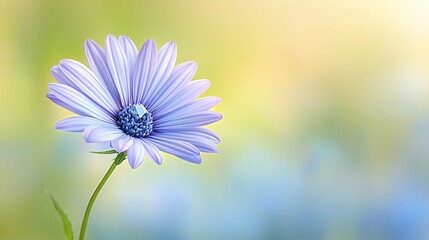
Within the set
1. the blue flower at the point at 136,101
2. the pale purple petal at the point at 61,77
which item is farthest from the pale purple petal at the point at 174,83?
the pale purple petal at the point at 61,77

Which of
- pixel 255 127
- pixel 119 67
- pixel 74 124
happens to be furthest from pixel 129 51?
pixel 255 127

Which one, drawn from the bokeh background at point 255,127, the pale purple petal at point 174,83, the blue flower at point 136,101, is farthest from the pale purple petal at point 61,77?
the bokeh background at point 255,127

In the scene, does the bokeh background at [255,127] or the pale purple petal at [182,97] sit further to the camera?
the bokeh background at [255,127]

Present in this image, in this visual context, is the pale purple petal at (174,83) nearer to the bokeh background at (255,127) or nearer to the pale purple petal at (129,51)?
the pale purple petal at (129,51)

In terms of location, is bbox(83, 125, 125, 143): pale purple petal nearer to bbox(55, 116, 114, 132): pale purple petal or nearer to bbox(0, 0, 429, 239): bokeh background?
bbox(55, 116, 114, 132): pale purple petal

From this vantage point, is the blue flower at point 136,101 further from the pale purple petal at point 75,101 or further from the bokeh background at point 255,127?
the bokeh background at point 255,127

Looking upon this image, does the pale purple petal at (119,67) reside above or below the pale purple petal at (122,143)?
above
